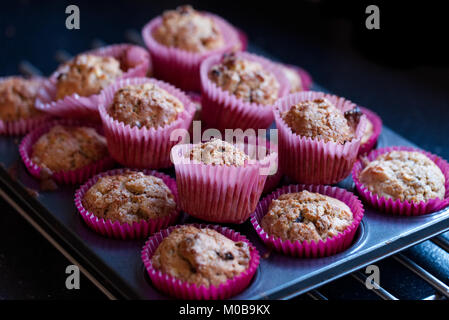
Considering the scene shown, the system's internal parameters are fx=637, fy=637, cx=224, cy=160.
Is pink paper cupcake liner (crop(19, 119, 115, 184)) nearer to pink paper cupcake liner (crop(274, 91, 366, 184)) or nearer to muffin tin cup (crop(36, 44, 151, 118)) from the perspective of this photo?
muffin tin cup (crop(36, 44, 151, 118))

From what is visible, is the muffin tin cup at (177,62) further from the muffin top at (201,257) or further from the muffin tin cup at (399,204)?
the muffin top at (201,257)

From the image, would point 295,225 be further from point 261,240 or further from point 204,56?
point 204,56

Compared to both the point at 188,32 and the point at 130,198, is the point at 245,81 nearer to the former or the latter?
the point at 188,32

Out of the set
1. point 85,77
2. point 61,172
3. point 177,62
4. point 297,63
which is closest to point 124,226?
point 61,172

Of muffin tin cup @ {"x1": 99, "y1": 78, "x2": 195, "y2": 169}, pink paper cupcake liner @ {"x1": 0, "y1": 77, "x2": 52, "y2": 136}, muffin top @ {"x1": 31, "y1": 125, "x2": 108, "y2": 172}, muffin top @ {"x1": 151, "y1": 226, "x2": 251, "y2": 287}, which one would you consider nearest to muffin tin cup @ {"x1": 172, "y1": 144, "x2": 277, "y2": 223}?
muffin top @ {"x1": 151, "y1": 226, "x2": 251, "y2": 287}

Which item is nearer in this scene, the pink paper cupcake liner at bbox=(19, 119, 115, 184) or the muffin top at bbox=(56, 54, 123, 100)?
the pink paper cupcake liner at bbox=(19, 119, 115, 184)

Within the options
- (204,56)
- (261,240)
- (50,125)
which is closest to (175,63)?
(204,56)

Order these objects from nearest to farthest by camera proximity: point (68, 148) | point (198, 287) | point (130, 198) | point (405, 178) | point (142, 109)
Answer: point (198, 287)
point (130, 198)
point (405, 178)
point (142, 109)
point (68, 148)
